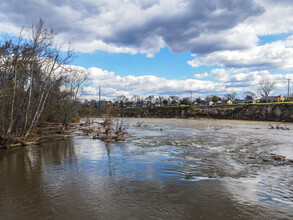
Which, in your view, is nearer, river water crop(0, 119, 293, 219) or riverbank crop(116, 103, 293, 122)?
river water crop(0, 119, 293, 219)

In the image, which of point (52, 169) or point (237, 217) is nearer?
point (237, 217)

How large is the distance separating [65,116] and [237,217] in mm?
27685

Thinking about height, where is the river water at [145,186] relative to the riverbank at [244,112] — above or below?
below

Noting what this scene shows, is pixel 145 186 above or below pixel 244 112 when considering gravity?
below

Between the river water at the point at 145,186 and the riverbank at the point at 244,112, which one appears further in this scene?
the riverbank at the point at 244,112

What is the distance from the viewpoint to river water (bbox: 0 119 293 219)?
5.43 m

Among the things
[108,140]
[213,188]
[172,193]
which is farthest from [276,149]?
[108,140]

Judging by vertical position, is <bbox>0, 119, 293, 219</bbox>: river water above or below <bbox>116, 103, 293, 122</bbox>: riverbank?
below

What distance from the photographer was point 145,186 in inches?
289

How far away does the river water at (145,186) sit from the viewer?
17.8 ft

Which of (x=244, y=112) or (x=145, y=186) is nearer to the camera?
(x=145, y=186)

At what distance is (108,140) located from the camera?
60.6 feet

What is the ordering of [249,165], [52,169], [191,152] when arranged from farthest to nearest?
[191,152]
[249,165]
[52,169]

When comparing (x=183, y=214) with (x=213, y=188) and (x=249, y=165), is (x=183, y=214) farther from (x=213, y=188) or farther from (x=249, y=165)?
(x=249, y=165)
